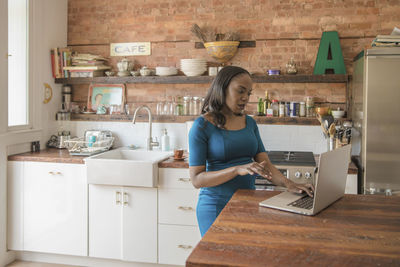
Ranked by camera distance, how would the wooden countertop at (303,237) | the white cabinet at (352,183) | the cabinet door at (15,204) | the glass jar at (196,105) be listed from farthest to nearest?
the glass jar at (196,105)
the cabinet door at (15,204)
the white cabinet at (352,183)
the wooden countertop at (303,237)

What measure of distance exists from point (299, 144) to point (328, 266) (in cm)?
293

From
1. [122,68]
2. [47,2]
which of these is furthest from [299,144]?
[47,2]

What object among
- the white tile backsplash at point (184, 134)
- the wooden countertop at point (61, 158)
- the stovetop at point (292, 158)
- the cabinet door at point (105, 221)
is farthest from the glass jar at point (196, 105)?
the cabinet door at point (105, 221)

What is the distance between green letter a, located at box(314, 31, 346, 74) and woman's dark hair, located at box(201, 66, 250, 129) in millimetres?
1993

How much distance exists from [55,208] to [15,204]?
15.1 inches

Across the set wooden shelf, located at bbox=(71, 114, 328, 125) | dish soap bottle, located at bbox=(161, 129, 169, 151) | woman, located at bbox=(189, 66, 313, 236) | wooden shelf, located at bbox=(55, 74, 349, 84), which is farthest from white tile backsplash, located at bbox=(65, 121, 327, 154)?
woman, located at bbox=(189, 66, 313, 236)

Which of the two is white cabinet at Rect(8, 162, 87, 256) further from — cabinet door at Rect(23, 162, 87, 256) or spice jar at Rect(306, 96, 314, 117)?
spice jar at Rect(306, 96, 314, 117)

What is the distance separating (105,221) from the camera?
11.8 ft

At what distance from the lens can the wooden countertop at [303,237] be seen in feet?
3.99

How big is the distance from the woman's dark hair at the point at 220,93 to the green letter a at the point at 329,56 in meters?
1.99

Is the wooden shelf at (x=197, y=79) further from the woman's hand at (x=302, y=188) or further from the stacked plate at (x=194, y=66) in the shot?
the woman's hand at (x=302, y=188)

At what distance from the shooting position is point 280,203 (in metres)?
1.81

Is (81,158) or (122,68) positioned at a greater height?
(122,68)

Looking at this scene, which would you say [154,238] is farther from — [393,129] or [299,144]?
[393,129]
